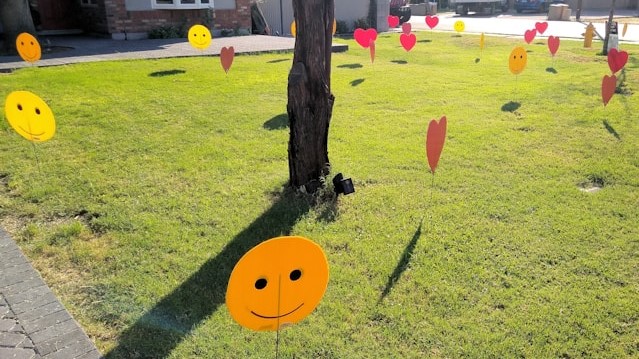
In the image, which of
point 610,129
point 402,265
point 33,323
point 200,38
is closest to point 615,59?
point 610,129

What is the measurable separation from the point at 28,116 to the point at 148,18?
1310cm

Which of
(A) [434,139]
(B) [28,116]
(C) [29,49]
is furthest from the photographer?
(C) [29,49]

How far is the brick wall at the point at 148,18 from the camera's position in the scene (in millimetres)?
16016

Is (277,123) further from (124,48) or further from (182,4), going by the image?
(182,4)

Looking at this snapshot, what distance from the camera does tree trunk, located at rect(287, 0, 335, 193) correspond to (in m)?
4.30

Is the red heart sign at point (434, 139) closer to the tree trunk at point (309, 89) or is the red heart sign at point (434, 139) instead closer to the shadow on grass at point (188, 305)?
the tree trunk at point (309, 89)

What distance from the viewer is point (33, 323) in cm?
294

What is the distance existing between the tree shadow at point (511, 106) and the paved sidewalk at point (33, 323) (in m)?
6.84

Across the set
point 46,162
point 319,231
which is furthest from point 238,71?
point 319,231

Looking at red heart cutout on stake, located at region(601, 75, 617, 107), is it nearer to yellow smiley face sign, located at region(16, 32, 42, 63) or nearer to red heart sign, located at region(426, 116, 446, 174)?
red heart sign, located at region(426, 116, 446, 174)

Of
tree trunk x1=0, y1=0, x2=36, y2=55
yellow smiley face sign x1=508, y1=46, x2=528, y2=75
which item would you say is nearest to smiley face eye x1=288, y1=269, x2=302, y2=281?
yellow smiley face sign x1=508, y1=46, x2=528, y2=75

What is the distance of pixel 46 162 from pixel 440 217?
13.9ft

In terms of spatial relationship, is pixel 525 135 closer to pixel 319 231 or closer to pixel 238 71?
pixel 319 231

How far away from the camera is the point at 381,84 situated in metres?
9.79
